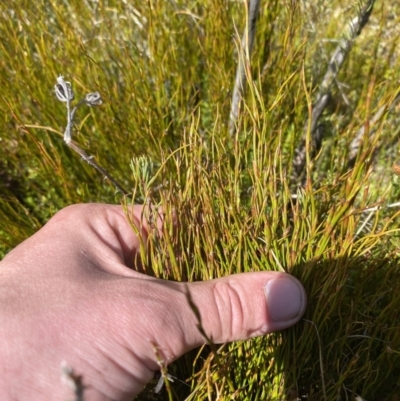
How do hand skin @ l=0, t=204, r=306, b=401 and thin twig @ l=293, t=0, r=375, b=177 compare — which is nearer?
hand skin @ l=0, t=204, r=306, b=401

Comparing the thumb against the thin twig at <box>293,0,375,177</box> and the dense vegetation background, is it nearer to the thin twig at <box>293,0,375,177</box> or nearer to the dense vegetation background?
the dense vegetation background

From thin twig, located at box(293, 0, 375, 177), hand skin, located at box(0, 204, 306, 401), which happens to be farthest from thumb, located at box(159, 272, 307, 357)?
thin twig, located at box(293, 0, 375, 177)

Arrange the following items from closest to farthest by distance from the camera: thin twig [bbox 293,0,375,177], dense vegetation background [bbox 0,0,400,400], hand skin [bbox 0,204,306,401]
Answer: hand skin [bbox 0,204,306,401] < dense vegetation background [bbox 0,0,400,400] < thin twig [bbox 293,0,375,177]

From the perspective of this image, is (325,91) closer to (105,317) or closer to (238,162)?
(238,162)

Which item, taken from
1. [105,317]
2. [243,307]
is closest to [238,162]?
[243,307]

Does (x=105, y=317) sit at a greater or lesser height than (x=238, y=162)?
lesser

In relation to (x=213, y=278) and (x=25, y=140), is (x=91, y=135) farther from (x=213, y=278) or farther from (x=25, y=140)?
(x=213, y=278)

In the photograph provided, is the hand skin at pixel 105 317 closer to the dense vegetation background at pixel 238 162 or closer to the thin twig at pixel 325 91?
the dense vegetation background at pixel 238 162
